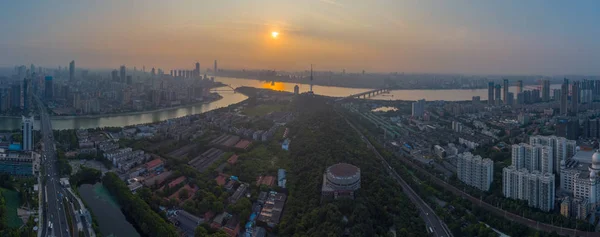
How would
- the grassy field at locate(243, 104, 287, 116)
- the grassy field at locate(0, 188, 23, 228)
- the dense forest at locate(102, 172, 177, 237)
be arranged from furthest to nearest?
the grassy field at locate(243, 104, 287, 116) < the grassy field at locate(0, 188, 23, 228) < the dense forest at locate(102, 172, 177, 237)

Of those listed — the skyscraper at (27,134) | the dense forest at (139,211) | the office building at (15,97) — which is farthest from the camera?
the office building at (15,97)

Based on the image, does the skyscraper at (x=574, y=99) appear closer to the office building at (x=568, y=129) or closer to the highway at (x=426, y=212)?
the office building at (x=568, y=129)

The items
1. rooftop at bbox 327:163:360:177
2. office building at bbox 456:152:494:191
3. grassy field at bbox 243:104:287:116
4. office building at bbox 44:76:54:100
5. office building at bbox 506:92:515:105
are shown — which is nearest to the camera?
rooftop at bbox 327:163:360:177

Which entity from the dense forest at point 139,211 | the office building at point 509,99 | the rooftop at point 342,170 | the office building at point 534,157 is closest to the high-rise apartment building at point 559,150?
the office building at point 534,157

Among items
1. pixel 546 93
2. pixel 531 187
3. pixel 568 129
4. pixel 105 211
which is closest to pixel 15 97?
pixel 105 211

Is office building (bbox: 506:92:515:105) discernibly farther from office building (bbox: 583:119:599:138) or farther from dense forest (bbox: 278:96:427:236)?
dense forest (bbox: 278:96:427:236)

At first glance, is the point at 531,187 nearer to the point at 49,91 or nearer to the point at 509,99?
the point at 509,99

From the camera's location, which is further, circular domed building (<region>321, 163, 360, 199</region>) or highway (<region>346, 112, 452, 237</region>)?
circular domed building (<region>321, 163, 360, 199</region>)

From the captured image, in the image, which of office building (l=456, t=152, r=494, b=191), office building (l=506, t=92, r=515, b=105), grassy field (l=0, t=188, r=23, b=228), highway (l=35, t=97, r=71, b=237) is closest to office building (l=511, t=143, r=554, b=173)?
office building (l=456, t=152, r=494, b=191)
